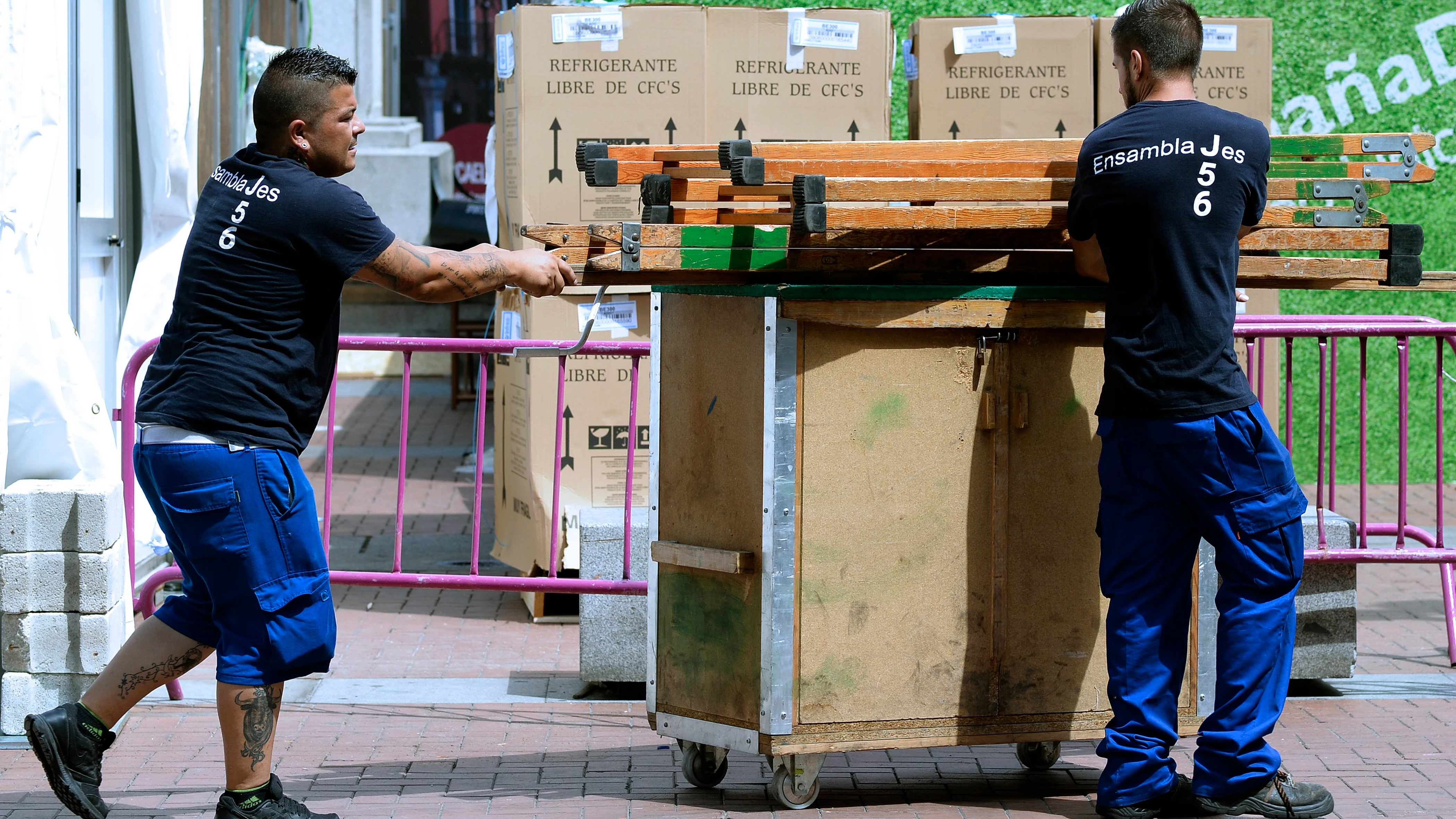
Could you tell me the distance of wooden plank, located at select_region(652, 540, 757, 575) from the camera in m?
4.20

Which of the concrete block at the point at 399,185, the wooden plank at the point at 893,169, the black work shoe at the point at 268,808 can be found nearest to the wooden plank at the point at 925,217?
the wooden plank at the point at 893,169

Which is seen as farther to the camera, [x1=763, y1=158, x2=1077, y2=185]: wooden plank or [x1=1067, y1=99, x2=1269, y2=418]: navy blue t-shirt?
[x1=763, y1=158, x2=1077, y2=185]: wooden plank

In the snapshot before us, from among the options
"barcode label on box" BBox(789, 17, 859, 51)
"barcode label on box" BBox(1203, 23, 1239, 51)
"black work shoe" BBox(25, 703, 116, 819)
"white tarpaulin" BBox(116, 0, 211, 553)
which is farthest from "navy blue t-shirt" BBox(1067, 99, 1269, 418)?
"white tarpaulin" BBox(116, 0, 211, 553)

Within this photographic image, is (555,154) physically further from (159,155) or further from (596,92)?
(159,155)

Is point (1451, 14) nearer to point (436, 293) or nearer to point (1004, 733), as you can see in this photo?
point (1004, 733)

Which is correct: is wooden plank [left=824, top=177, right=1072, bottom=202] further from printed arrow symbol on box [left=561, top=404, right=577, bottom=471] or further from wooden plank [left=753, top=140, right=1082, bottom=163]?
printed arrow symbol on box [left=561, top=404, right=577, bottom=471]

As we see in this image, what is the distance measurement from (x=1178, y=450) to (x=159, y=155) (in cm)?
481

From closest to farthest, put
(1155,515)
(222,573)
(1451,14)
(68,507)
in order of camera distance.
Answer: (222,573), (1155,515), (68,507), (1451,14)

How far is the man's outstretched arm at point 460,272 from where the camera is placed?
151 inches

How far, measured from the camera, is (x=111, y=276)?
7301 millimetres

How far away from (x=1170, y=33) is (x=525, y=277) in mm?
1714

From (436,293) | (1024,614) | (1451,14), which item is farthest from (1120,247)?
(1451,14)

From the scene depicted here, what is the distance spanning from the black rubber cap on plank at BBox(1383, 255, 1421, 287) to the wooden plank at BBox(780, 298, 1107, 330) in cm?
75

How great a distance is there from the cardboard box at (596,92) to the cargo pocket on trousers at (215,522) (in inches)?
121
